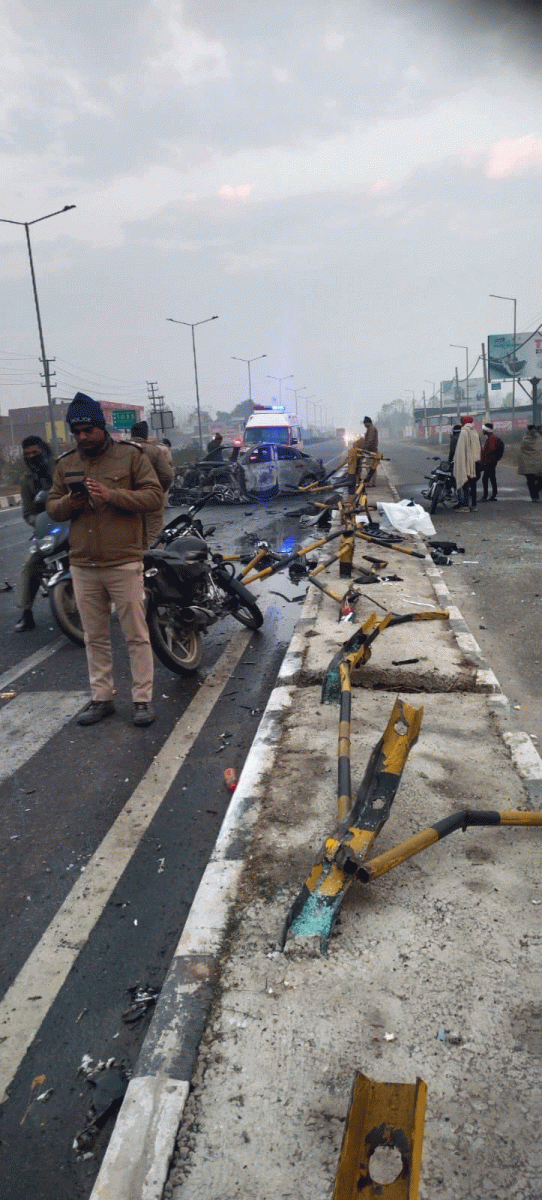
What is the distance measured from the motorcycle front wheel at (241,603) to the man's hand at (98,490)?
2046 millimetres

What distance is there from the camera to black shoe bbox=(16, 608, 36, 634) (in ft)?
24.5

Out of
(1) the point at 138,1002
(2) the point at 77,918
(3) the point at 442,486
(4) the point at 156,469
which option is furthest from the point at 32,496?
(3) the point at 442,486

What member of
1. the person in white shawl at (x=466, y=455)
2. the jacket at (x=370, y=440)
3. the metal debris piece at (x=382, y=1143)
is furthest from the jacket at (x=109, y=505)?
the jacket at (x=370, y=440)

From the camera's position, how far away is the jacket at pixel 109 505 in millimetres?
4652

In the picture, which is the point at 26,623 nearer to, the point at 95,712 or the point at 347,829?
the point at 95,712

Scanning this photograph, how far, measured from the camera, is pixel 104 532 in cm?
469

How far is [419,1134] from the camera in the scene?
1513 mm

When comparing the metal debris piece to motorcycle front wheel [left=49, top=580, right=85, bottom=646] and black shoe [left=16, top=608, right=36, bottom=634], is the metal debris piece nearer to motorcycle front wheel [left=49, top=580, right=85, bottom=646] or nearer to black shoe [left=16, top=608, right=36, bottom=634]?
motorcycle front wheel [left=49, top=580, right=85, bottom=646]

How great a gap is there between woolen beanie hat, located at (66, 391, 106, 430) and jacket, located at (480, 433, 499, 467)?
12.8 meters

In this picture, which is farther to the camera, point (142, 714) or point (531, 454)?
point (531, 454)

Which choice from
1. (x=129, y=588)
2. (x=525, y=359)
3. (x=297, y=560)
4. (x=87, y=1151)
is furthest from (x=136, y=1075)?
(x=525, y=359)

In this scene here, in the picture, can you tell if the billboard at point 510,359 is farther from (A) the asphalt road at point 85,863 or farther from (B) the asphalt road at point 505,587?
(A) the asphalt road at point 85,863

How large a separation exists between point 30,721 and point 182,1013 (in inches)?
126

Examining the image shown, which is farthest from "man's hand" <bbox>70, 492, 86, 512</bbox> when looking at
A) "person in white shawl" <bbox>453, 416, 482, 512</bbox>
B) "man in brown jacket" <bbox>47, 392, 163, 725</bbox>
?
"person in white shawl" <bbox>453, 416, 482, 512</bbox>
